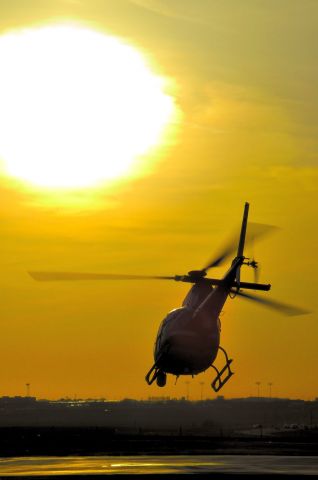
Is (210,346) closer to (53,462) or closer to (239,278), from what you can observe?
(239,278)

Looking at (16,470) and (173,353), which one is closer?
(16,470)

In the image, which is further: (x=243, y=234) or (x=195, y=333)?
(x=243, y=234)

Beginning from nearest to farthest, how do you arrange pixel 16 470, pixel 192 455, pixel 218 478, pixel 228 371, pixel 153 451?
pixel 218 478
pixel 16 470
pixel 228 371
pixel 192 455
pixel 153 451

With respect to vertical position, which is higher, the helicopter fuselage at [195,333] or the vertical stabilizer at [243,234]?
the vertical stabilizer at [243,234]

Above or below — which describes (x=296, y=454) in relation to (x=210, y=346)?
below

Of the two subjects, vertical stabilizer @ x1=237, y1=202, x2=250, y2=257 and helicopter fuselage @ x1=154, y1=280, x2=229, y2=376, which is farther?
vertical stabilizer @ x1=237, y1=202, x2=250, y2=257

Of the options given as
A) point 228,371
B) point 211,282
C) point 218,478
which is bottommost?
point 218,478

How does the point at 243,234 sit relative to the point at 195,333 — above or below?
above

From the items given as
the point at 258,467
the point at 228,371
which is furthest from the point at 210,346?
the point at 258,467

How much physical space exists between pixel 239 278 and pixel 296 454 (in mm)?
23440

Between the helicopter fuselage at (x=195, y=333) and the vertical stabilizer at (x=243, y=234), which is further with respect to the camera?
the vertical stabilizer at (x=243, y=234)

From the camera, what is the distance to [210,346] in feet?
314

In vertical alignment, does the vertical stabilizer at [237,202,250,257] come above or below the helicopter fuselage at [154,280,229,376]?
above

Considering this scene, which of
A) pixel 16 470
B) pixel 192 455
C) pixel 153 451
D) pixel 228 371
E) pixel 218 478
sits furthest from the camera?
pixel 153 451
